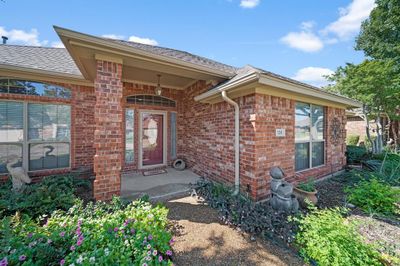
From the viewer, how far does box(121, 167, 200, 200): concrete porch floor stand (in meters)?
3.92

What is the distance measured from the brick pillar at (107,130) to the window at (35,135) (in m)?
2.71

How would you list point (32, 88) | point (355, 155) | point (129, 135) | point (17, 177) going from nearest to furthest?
point (17, 177) < point (32, 88) < point (129, 135) < point (355, 155)

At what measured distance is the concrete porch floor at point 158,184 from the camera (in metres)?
A: 3.92

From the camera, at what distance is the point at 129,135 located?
5750mm

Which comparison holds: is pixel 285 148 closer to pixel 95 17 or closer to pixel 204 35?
pixel 204 35

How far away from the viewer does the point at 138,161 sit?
19.1 feet

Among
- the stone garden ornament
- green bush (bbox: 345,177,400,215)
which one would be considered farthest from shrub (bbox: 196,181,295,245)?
the stone garden ornament

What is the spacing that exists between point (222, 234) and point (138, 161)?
4113 mm

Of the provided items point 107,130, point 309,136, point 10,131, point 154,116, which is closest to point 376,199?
point 309,136

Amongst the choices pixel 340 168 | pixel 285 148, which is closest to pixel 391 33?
pixel 340 168

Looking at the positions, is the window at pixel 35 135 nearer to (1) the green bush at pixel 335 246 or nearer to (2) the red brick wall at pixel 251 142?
(2) the red brick wall at pixel 251 142

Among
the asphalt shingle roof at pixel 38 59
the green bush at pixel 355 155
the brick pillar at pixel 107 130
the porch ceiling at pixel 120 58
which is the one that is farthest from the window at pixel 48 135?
the green bush at pixel 355 155

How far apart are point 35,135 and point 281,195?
20.8 ft

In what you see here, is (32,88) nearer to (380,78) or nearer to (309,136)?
(309,136)
